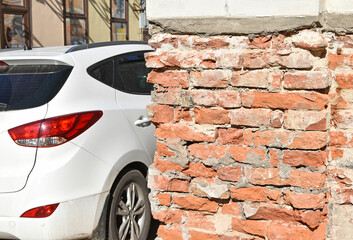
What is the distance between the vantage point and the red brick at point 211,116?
101 inches

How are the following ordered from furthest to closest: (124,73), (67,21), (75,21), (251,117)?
1. (75,21)
2. (67,21)
3. (124,73)
4. (251,117)

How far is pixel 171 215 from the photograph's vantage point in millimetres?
2752

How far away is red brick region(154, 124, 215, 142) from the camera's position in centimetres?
261

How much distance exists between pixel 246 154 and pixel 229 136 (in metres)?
Answer: 0.13

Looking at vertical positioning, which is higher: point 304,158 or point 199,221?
point 304,158

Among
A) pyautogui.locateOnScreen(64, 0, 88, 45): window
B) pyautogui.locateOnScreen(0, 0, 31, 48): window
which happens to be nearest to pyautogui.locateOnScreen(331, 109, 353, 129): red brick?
pyautogui.locateOnScreen(0, 0, 31, 48): window

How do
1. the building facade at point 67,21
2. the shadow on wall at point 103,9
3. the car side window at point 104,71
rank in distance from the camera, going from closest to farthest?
the car side window at point 104,71 → the building facade at point 67,21 → the shadow on wall at point 103,9

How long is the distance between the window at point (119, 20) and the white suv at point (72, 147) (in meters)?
13.8

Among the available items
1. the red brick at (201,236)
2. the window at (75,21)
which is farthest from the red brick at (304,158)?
the window at (75,21)

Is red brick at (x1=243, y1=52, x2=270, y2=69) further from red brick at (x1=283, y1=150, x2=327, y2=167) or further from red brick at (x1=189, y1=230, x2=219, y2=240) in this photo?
red brick at (x1=189, y1=230, x2=219, y2=240)

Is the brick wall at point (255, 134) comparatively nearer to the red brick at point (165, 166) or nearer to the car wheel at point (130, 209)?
the red brick at point (165, 166)

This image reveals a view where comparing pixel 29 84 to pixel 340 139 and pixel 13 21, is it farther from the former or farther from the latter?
pixel 13 21

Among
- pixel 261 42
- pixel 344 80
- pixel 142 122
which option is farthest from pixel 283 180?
pixel 142 122

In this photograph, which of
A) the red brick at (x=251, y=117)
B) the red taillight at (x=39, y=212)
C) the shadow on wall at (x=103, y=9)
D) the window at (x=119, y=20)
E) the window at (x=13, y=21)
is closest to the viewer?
the red brick at (x=251, y=117)
